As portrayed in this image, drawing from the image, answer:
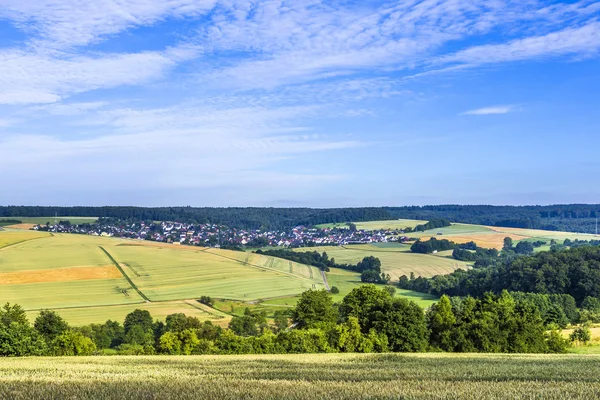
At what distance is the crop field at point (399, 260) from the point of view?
145 m

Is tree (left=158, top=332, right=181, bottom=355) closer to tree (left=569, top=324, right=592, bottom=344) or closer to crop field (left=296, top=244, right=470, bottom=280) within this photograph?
tree (left=569, top=324, right=592, bottom=344)

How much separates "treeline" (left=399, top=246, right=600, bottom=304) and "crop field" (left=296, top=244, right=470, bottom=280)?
48.4ft

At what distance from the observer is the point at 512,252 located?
7303 inches

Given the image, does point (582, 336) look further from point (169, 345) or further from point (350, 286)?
point (350, 286)

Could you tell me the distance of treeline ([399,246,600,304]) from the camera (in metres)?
113

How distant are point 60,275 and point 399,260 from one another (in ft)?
298

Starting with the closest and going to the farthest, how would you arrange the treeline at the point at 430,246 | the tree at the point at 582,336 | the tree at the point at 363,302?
the tree at the point at 363,302 < the tree at the point at 582,336 < the treeline at the point at 430,246

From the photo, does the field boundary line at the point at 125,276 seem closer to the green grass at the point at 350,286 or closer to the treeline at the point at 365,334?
the treeline at the point at 365,334

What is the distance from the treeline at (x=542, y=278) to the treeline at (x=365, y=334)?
56.7 meters

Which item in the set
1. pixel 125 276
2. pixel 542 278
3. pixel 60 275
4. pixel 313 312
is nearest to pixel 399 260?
pixel 542 278

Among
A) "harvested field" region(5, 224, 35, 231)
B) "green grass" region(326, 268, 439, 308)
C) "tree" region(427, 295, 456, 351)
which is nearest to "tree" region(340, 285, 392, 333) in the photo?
"tree" region(427, 295, 456, 351)

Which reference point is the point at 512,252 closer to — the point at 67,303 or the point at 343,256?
the point at 343,256

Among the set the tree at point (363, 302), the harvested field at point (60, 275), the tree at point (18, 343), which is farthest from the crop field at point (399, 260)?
the tree at point (18, 343)

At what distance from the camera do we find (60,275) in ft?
342
